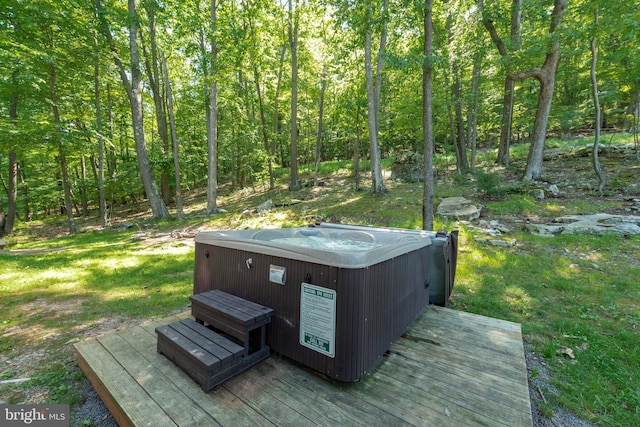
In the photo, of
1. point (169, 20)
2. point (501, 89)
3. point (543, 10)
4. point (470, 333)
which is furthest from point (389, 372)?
point (501, 89)

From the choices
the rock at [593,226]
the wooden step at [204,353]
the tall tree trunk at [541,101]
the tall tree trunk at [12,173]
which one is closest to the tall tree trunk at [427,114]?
the rock at [593,226]

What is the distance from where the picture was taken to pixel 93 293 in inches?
140

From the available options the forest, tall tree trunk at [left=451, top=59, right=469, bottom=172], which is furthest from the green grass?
tall tree trunk at [left=451, top=59, right=469, bottom=172]

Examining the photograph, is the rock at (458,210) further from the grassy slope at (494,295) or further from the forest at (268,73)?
the forest at (268,73)

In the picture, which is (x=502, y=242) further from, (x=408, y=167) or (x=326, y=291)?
(x=408, y=167)

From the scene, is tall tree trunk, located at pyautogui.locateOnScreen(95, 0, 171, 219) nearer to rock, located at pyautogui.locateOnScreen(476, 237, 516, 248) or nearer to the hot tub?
the hot tub

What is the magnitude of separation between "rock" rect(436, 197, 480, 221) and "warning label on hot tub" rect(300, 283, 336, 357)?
5765mm

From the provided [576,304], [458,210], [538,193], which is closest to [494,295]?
[576,304]

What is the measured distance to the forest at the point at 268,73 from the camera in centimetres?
613

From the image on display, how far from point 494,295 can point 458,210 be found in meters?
3.74

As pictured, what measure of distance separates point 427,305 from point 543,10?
815 centimetres

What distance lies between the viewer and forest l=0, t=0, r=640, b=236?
6133 millimetres

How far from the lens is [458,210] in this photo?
6629mm

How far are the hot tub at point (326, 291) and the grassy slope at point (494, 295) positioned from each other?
113cm
